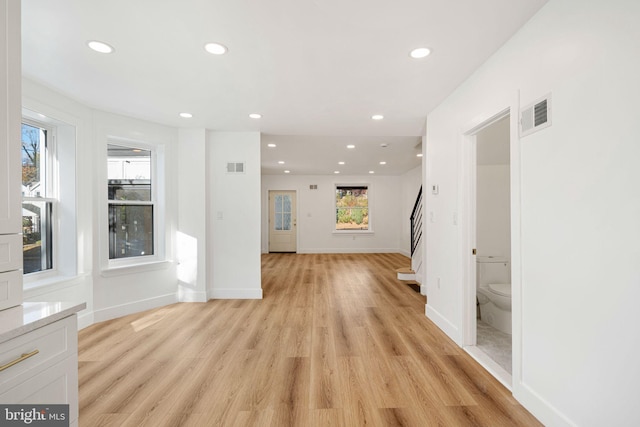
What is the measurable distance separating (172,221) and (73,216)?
3.60ft

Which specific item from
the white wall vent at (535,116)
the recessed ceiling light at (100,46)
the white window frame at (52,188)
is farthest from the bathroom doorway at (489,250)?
the white window frame at (52,188)

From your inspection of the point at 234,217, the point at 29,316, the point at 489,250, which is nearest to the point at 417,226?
the point at 489,250

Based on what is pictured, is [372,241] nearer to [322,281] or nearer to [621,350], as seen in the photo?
[322,281]

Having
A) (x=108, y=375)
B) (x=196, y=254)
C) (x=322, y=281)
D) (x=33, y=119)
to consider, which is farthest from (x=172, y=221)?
(x=322, y=281)

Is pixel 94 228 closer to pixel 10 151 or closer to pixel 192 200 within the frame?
pixel 192 200

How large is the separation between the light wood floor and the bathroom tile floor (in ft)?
0.80

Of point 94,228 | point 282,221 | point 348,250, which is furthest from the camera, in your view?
point 282,221

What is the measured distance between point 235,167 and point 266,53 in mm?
2323

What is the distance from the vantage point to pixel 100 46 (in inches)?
80.7

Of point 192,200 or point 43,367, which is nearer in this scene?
point 43,367

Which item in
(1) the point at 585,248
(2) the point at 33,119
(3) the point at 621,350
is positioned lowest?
(3) the point at 621,350

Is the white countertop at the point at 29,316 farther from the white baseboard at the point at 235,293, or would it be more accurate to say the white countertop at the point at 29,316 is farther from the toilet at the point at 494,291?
the toilet at the point at 494,291

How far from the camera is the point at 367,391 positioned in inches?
79.0

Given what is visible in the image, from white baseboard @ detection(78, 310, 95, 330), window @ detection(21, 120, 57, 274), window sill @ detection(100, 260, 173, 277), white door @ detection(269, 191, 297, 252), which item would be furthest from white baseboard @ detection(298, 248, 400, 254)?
window @ detection(21, 120, 57, 274)
